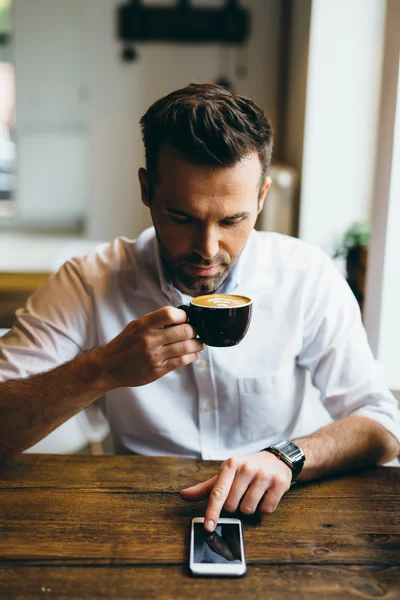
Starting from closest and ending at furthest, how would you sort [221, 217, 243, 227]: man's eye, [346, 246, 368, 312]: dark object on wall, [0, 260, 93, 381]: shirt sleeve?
[221, 217, 243, 227]: man's eye, [0, 260, 93, 381]: shirt sleeve, [346, 246, 368, 312]: dark object on wall

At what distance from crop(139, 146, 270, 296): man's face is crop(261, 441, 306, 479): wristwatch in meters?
0.38

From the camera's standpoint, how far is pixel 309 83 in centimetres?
381

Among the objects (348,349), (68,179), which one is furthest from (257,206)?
(68,179)

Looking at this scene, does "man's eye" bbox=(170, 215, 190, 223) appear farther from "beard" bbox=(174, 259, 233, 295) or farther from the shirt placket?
the shirt placket

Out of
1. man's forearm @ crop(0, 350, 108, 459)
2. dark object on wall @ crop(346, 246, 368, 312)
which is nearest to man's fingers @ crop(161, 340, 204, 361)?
man's forearm @ crop(0, 350, 108, 459)

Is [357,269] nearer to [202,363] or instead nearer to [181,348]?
[202,363]

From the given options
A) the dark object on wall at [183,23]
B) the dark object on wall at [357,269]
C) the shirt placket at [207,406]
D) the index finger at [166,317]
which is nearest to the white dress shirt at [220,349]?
the shirt placket at [207,406]

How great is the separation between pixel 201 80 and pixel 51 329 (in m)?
4.35

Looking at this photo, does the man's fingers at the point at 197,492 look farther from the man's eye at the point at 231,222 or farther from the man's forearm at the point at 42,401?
the man's eye at the point at 231,222

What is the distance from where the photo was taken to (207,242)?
4.15 ft

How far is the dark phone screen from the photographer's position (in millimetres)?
881

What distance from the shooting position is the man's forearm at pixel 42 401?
1183mm

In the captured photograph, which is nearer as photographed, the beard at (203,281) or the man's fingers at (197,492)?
the man's fingers at (197,492)

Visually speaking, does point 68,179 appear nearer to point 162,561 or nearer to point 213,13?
point 213,13
